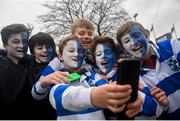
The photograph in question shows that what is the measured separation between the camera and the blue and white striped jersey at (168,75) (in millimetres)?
2172

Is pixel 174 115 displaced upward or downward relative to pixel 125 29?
downward

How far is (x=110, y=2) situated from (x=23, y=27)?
18.1m

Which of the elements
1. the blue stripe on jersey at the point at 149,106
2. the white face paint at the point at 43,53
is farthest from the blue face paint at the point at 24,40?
the blue stripe on jersey at the point at 149,106

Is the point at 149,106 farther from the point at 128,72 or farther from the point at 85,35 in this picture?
the point at 85,35

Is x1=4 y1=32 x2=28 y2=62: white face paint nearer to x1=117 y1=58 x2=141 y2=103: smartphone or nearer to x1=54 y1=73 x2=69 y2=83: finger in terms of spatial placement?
x1=54 y1=73 x2=69 y2=83: finger

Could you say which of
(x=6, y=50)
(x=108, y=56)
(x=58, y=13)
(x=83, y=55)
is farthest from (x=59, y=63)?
(x=58, y=13)

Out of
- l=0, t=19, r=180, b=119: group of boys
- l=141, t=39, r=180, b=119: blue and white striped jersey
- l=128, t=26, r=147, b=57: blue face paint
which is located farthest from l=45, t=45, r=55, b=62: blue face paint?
l=141, t=39, r=180, b=119: blue and white striped jersey

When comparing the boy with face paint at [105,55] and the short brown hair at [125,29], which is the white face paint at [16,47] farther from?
the short brown hair at [125,29]

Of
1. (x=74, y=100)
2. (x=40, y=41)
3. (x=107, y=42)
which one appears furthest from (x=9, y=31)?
(x=74, y=100)

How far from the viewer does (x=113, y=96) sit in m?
0.88

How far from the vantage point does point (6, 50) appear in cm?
279

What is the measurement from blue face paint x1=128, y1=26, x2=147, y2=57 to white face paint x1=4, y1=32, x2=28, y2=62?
1.01 meters

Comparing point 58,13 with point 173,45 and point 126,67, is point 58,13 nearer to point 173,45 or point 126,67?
point 173,45

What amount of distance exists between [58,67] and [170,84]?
0.88 m
